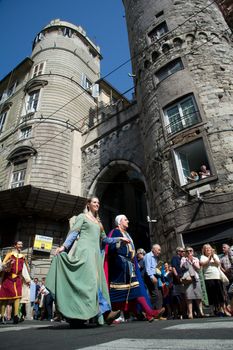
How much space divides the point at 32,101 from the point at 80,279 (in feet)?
63.7

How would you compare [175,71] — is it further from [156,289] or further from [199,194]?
[156,289]

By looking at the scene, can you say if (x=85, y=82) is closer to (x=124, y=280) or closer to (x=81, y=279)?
(x=124, y=280)

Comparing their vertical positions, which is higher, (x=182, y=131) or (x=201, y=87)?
(x=201, y=87)

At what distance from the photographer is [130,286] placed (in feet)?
13.6

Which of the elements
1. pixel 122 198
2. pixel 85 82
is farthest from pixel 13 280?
pixel 85 82

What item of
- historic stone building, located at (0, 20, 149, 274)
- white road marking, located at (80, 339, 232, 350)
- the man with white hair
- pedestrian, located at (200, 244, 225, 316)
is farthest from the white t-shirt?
historic stone building, located at (0, 20, 149, 274)

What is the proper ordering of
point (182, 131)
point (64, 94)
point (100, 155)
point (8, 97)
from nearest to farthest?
point (182, 131)
point (100, 155)
point (64, 94)
point (8, 97)

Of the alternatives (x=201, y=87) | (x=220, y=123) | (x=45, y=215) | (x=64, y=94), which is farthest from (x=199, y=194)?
(x=64, y=94)

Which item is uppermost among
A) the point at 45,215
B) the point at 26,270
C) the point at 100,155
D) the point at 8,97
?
the point at 8,97

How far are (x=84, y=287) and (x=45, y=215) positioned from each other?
1209cm

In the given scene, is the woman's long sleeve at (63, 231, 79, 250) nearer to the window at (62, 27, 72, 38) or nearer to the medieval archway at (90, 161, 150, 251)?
the medieval archway at (90, 161, 150, 251)

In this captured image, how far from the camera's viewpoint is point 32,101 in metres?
20.8

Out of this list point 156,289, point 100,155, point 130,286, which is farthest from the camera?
point 100,155

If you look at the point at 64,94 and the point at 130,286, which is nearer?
the point at 130,286
